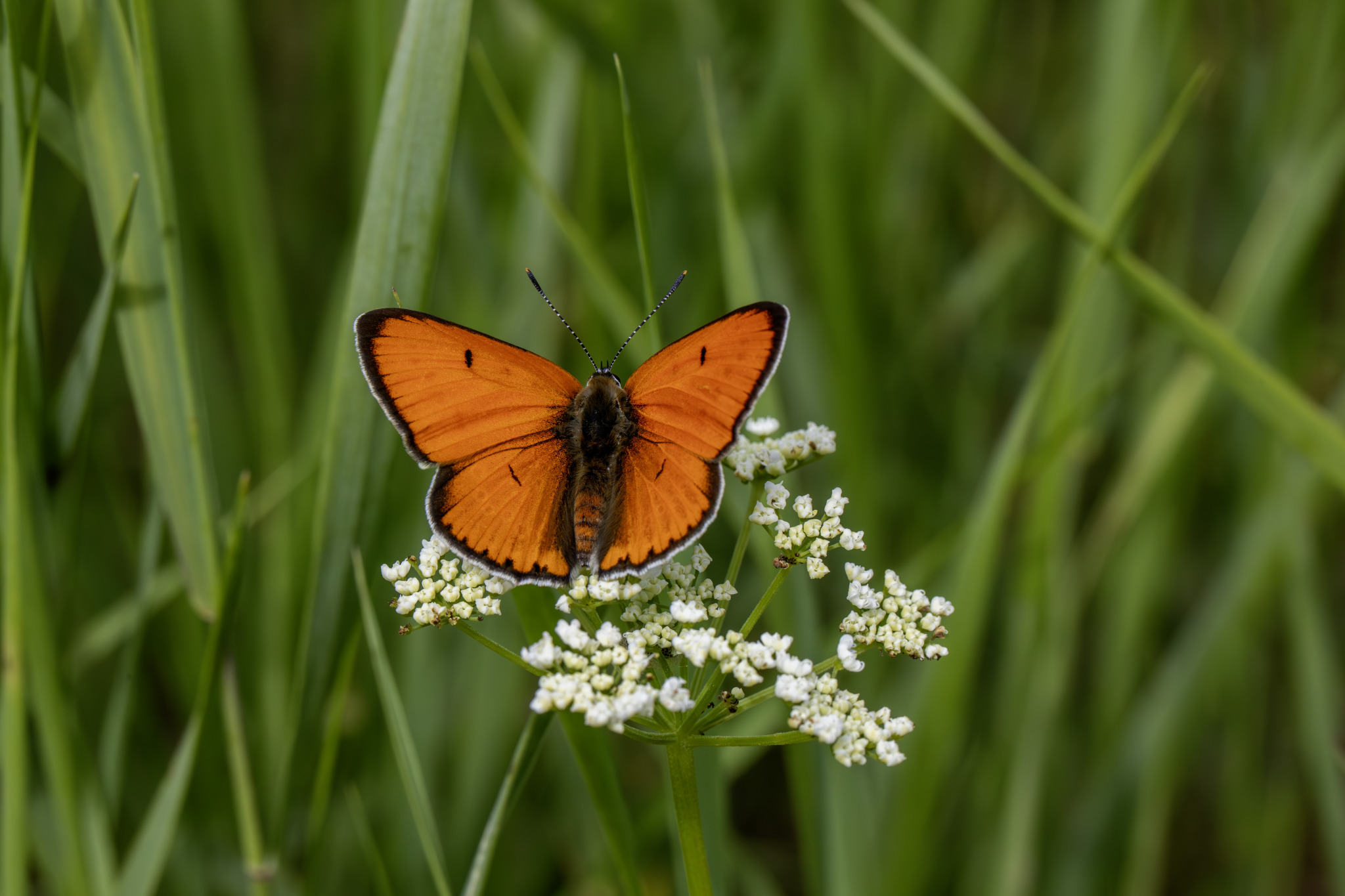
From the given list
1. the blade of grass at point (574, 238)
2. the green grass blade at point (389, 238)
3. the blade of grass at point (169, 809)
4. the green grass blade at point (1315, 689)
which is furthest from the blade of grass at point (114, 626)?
the green grass blade at point (1315, 689)

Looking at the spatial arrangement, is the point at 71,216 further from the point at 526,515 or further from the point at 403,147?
the point at 526,515

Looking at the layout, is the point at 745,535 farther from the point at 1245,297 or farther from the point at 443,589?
the point at 1245,297

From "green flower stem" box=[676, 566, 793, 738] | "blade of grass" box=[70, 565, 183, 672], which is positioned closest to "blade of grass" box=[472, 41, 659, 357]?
"green flower stem" box=[676, 566, 793, 738]

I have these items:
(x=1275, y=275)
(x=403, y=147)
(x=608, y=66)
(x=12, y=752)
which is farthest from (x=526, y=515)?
(x=1275, y=275)

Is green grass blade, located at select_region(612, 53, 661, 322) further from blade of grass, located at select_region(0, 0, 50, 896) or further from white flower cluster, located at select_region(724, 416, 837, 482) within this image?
blade of grass, located at select_region(0, 0, 50, 896)

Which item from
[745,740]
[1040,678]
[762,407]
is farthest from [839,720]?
[1040,678]

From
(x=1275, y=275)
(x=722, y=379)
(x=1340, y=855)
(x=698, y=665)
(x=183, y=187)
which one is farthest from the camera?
(x=183, y=187)
